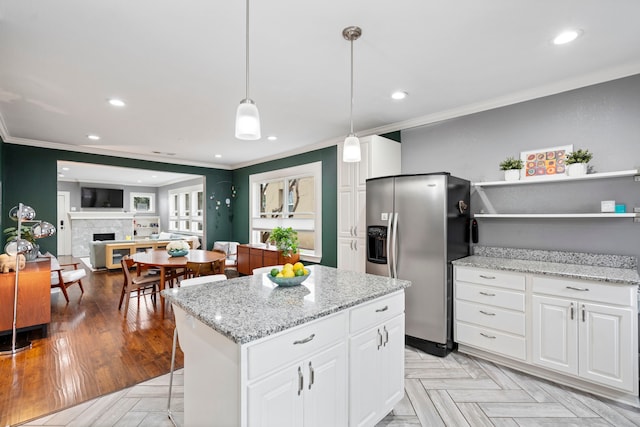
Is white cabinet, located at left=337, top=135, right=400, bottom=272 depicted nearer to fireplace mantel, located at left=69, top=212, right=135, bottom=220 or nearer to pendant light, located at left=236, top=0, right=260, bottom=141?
pendant light, located at left=236, top=0, right=260, bottom=141

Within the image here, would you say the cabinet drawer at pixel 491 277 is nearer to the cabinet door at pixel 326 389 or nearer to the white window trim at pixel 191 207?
the cabinet door at pixel 326 389

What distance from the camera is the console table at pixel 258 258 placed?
4.92m

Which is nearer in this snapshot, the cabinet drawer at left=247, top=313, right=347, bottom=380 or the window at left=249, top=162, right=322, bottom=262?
the cabinet drawer at left=247, top=313, right=347, bottom=380

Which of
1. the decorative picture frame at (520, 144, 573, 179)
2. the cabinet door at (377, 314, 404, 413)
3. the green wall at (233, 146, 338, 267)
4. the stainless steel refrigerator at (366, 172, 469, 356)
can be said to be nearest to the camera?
the cabinet door at (377, 314, 404, 413)

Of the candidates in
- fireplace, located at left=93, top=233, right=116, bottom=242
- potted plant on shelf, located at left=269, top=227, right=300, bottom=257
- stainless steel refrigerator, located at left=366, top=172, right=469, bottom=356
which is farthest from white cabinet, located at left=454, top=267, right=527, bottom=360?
fireplace, located at left=93, top=233, right=116, bottom=242

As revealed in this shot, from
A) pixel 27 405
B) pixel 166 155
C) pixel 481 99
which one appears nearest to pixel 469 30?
pixel 481 99

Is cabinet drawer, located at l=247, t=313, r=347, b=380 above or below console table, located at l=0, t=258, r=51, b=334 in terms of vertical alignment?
above

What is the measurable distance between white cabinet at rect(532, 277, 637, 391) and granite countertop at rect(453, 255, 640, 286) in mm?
66

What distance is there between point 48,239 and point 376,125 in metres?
5.54

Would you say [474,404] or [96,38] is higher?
[96,38]

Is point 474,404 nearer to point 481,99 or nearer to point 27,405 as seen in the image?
point 481,99

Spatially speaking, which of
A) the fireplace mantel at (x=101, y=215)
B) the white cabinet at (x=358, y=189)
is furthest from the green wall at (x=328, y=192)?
the fireplace mantel at (x=101, y=215)

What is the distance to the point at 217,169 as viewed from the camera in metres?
7.02

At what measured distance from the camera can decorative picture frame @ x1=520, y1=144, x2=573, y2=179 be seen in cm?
276
